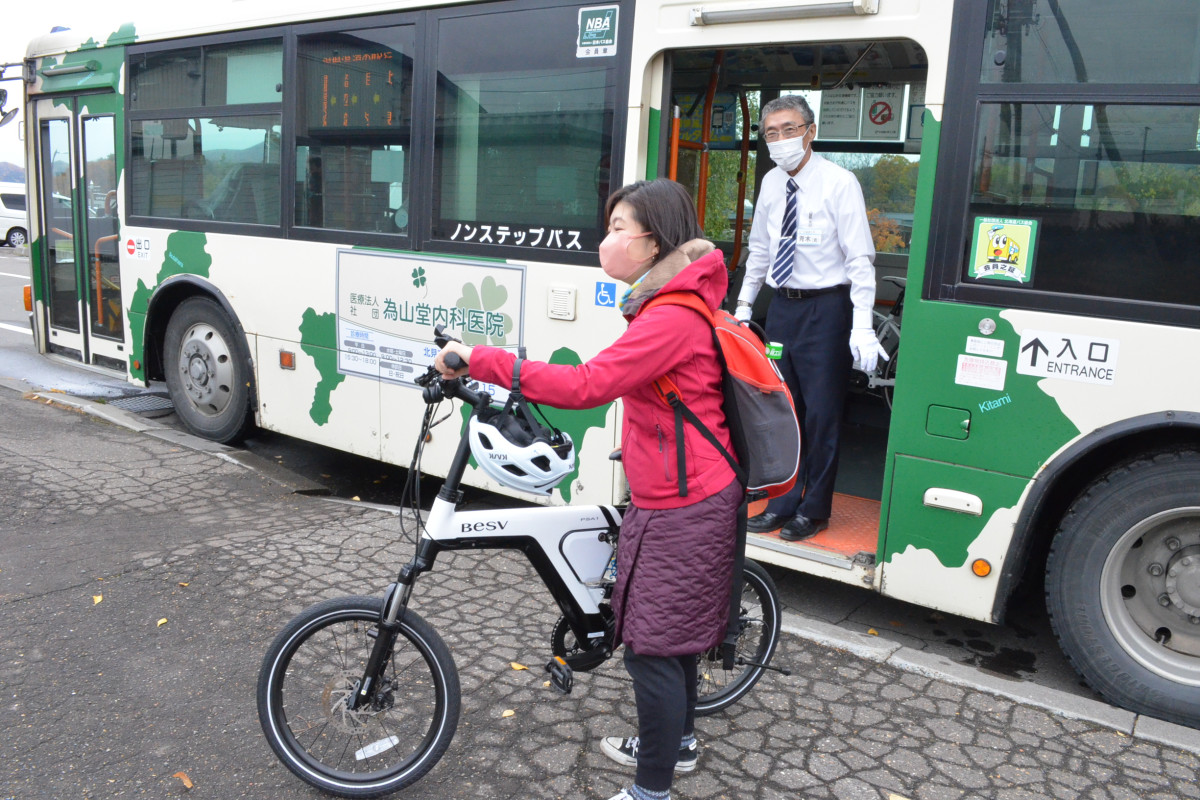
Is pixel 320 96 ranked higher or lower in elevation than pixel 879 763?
higher

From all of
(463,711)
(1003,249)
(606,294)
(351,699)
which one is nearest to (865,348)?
(1003,249)

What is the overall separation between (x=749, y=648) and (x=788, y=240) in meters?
1.85

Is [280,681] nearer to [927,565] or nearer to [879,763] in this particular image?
[879,763]

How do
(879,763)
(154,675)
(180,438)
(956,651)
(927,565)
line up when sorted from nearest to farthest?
(879,763) → (154,675) → (927,565) → (956,651) → (180,438)

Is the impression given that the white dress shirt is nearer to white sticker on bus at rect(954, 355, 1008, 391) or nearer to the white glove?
the white glove

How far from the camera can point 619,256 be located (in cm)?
262

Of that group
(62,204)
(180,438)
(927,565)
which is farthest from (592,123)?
(62,204)

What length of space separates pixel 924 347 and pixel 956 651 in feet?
4.35

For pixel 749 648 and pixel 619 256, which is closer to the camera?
pixel 619 256

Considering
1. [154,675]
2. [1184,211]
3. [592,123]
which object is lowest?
[154,675]

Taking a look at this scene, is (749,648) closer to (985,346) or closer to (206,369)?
(985,346)

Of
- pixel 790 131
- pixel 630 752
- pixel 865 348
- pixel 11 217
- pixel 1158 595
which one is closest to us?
pixel 630 752

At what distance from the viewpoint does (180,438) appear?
6945 millimetres

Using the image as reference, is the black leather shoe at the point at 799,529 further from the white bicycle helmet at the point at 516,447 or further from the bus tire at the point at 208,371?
the bus tire at the point at 208,371
